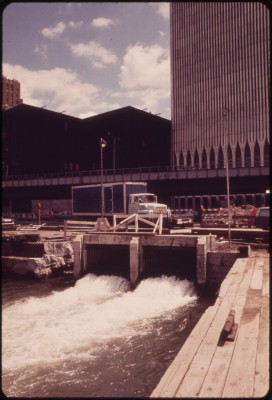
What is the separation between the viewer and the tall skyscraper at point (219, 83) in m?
69.5

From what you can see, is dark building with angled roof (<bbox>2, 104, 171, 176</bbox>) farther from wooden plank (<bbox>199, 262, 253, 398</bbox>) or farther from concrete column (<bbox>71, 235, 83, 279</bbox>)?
wooden plank (<bbox>199, 262, 253, 398</bbox>)

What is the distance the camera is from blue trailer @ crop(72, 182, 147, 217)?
114ft

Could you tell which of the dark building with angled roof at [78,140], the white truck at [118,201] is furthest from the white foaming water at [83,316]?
the dark building with angled roof at [78,140]

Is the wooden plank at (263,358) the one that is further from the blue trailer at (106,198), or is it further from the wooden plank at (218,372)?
the blue trailer at (106,198)

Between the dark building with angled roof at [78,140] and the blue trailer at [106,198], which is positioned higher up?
the dark building with angled roof at [78,140]

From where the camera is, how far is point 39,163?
88.3 meters

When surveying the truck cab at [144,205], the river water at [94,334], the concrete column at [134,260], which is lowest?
the river water at [94,334]

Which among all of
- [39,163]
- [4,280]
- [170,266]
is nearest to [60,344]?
[170,266]

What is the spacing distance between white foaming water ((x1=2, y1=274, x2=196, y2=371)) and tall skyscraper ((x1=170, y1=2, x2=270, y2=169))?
161 feet

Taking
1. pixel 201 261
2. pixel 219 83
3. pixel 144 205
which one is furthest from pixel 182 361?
pixel 219 83

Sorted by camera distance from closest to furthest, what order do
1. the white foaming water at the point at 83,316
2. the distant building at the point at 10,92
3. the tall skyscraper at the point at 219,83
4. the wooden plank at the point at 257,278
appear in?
1. the wooden plank at the point at 257,278
2. the white foaming water at the point at 83,316
3. the tall skyscraper at the point at 219,83
4. the distant building at the point at 10,92

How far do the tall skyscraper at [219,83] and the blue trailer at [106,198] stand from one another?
34535 mm

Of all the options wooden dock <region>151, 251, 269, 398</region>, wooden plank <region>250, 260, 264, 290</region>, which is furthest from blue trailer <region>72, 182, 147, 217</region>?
wooden dock <region>151, 251, 269, 398</region>

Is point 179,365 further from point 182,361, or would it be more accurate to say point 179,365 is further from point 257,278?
point 257,278
